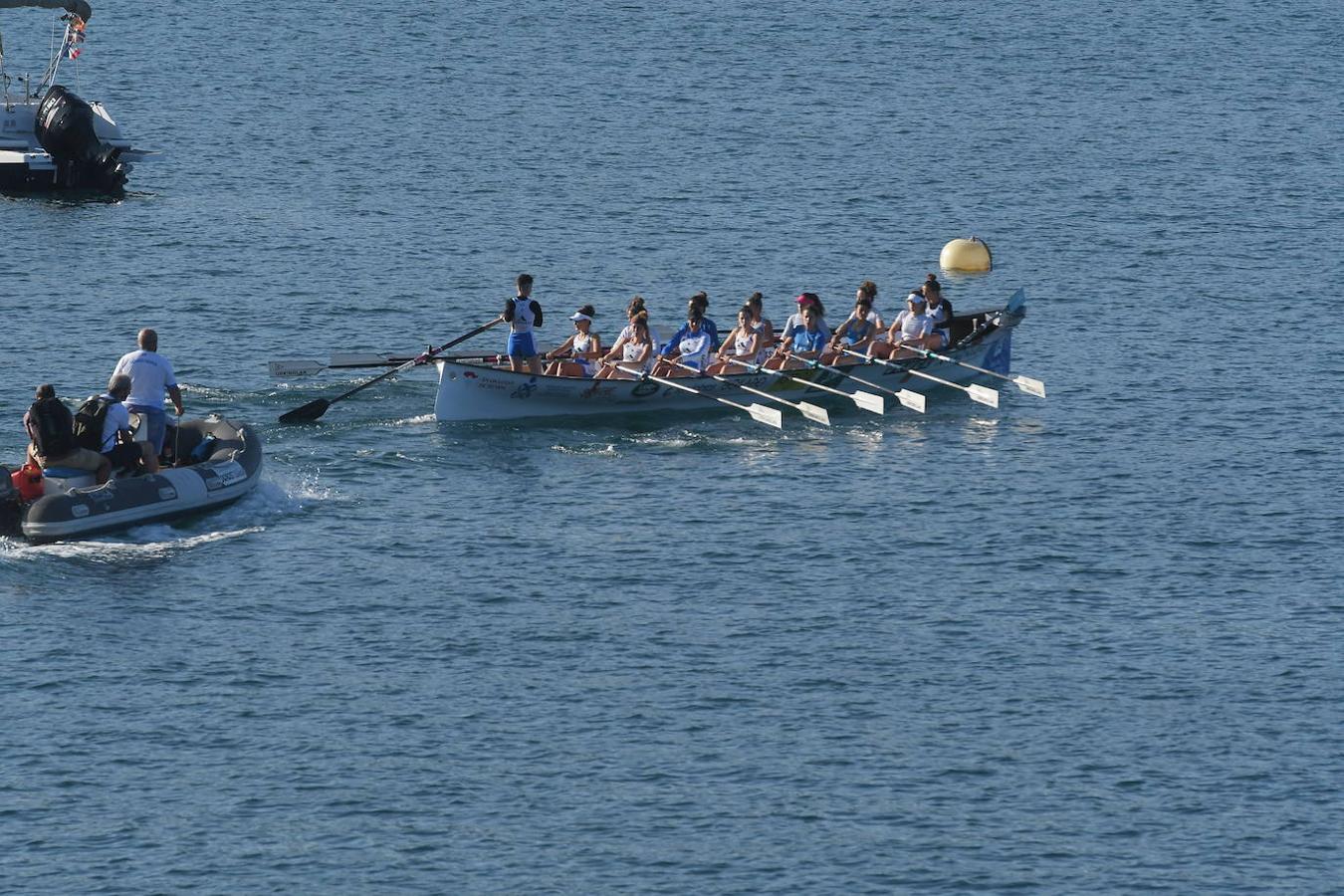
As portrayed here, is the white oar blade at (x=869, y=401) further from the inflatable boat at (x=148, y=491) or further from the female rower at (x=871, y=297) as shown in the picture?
the inflatable boat at (x=148, y=491)

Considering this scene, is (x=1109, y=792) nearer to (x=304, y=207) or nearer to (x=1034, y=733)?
(x=1034, y=733)

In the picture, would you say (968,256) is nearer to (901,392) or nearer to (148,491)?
(901,392)

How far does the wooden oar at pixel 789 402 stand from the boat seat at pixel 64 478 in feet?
36.5

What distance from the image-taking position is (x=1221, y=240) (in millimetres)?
56281

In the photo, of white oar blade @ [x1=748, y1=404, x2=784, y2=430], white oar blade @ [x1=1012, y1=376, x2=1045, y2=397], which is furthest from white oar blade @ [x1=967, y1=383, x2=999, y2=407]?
white oar blade @ [x1=748, y1=404, x2=784, y2=430]

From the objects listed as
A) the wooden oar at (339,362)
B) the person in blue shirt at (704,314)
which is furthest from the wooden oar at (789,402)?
the wooden oar at (339,362)

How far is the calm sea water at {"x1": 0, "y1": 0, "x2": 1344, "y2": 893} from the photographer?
24938mm

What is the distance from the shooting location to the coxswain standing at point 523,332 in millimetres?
38250

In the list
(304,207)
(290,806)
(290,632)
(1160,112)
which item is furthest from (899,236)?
(290,806)

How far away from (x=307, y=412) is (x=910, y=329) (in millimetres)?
10730

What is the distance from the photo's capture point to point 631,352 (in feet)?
129

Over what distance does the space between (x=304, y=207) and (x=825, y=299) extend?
51.0 ft

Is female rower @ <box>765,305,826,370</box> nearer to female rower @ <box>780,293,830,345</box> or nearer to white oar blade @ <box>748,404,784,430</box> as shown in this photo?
female rower @ <box>780,293,830,345</box>

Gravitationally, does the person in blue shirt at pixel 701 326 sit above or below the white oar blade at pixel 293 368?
above
